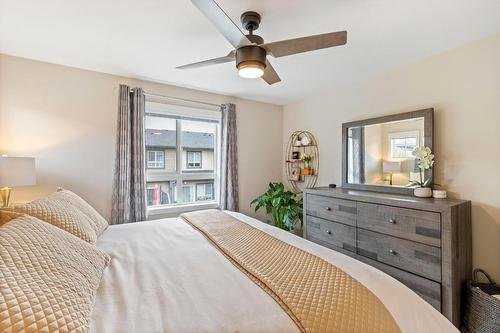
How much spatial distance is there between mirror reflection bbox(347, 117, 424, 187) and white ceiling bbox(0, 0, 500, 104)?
0.65m

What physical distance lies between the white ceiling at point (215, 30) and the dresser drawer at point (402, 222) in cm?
142

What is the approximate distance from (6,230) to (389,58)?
2.98 m

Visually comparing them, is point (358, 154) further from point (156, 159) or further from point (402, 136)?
point (156, 159)

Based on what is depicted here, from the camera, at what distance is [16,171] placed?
188 cm

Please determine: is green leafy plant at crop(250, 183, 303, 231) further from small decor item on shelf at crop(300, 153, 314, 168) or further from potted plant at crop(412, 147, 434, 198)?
potted plant at crop(412, 147, 434, 198)

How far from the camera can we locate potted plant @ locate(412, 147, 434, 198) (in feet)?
6.84

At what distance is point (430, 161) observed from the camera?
6.82ft

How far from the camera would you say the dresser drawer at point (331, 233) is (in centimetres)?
231

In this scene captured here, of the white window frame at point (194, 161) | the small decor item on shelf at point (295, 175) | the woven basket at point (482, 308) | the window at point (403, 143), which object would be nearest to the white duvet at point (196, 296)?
the woven basket at point (482, 308)

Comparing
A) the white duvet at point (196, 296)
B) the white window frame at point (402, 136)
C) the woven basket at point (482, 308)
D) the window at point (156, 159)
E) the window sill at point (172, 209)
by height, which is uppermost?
the white window frame at point (402, 136)

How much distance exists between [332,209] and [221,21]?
2.07 meters

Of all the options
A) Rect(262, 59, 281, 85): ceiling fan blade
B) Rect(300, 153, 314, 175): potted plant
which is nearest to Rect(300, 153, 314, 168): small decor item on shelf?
Rect(300, 153, 314, 175): potted plant

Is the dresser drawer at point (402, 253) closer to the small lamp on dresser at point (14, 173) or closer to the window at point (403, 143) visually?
the window at point (403, 143)

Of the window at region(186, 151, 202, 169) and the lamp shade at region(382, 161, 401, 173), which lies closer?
the lamp shade at region(382, 161, 401, 173)
